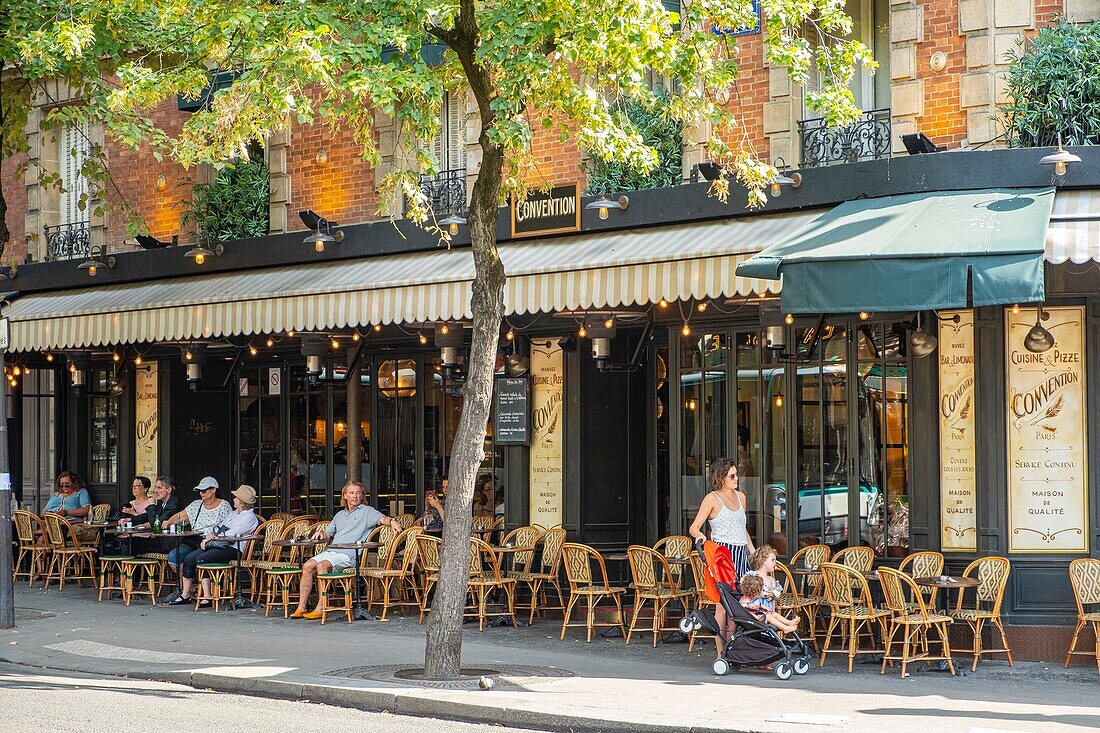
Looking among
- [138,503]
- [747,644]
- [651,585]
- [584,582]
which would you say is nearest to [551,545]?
[584,582]

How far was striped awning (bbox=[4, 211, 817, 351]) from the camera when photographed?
12031 mm

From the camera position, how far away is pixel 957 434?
1205 cm

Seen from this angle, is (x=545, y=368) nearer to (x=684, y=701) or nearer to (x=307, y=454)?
(x=307, y=454)

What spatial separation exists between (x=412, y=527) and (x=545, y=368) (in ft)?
7.53

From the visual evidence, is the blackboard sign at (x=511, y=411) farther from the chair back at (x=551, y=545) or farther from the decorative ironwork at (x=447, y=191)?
the decorative ironwork at (x=447, y=191)

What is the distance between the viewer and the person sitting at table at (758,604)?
10906 mm

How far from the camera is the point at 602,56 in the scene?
A: 9906mm

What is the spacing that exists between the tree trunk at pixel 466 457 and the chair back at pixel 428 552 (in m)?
4.10

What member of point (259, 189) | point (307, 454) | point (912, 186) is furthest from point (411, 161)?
point (912, 186)

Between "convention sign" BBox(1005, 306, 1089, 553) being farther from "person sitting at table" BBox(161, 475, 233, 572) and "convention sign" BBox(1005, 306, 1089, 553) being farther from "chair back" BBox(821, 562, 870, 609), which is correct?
"person sitting at table" BBox(161, 475, 233, 572)

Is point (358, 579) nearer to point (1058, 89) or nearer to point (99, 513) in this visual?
point (99, 513)

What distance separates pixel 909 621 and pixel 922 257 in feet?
9.50

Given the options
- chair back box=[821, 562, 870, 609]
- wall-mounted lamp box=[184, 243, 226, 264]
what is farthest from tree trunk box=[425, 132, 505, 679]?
wall-mounted lamp box=[184, 243, 226, 264]

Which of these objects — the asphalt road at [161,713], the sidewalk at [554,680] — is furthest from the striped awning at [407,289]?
the asphalt road at [161,713]
